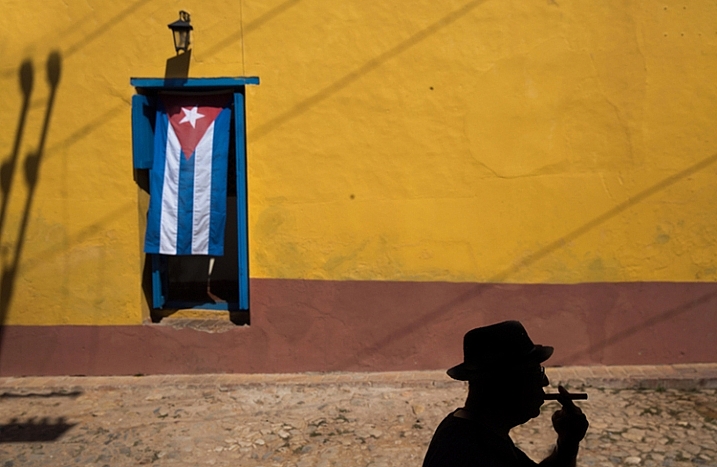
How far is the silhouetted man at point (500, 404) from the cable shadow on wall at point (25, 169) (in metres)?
5.63

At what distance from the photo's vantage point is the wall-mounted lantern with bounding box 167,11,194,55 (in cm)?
671

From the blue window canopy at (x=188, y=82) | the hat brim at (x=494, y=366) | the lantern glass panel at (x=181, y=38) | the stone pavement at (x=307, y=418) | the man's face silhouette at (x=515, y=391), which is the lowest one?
the stone pavement at (x=307, y=418)

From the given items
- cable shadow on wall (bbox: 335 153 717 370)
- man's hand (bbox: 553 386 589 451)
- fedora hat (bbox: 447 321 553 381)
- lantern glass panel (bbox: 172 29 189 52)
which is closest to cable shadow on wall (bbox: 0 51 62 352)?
Result: lantern glass panel (bbox: 172 29 189 52)

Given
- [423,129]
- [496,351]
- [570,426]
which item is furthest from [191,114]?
[570,426]

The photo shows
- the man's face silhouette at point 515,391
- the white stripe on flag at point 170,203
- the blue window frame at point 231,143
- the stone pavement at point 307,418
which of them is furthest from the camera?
the white stripe on flag at point 170,203

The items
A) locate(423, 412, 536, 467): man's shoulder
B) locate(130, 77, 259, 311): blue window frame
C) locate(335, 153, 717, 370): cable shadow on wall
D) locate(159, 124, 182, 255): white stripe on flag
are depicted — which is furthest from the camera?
locate(159, 124, 182, 255): white stripe on flag

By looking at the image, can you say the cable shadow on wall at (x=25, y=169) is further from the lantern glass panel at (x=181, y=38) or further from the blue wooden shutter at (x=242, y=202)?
the blue wooden shutter at (x=242, y=202)

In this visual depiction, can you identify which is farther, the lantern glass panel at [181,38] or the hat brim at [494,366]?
the lantern glass panel at [181,38]

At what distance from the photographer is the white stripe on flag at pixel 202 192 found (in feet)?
23.1

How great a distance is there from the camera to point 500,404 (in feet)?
8.45

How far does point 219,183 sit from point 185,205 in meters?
0.38

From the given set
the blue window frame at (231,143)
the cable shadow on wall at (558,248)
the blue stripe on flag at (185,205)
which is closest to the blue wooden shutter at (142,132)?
the blue window frame at (231,143)

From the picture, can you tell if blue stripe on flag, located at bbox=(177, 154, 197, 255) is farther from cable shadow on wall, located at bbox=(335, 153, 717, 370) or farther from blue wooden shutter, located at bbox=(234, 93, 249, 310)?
cable shadow on wall, located at bbox=(335, 153, 717, 370)

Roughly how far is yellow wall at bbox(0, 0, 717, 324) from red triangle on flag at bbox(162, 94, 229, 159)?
0.30 meters
